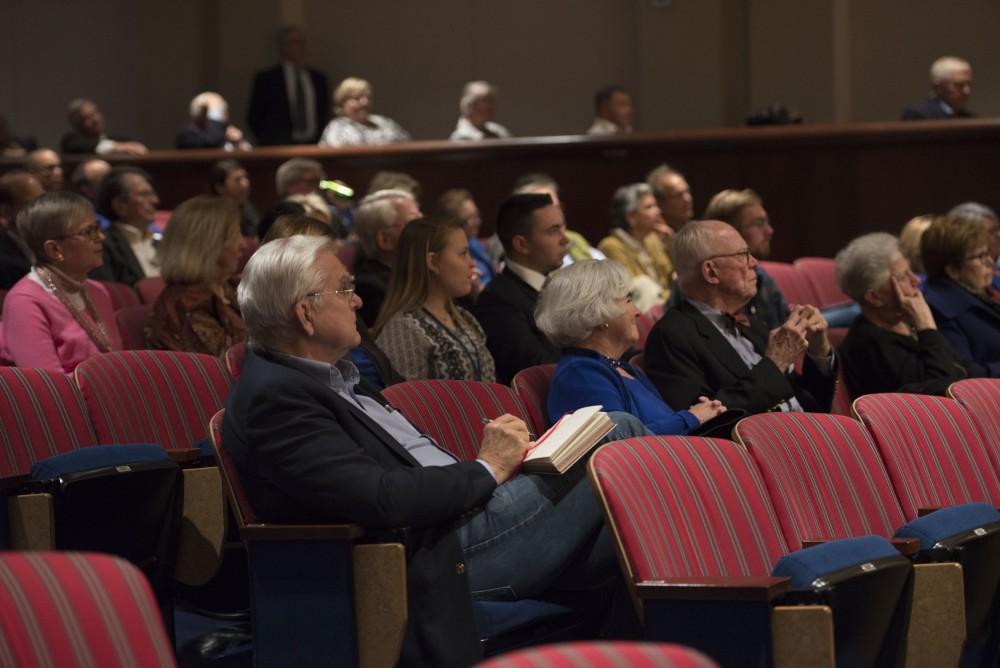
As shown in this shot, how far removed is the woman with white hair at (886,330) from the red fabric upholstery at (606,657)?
306 cm

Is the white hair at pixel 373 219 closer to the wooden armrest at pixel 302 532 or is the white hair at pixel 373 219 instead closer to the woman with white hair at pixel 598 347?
the woman with white hair at pixel 598 347

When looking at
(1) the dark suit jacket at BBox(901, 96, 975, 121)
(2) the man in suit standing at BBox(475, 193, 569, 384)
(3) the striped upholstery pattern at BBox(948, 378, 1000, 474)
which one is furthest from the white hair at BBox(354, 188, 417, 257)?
(1) the dark suit jacket at BBox(901, 96, 975, 121)

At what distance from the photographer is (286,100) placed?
9.74m

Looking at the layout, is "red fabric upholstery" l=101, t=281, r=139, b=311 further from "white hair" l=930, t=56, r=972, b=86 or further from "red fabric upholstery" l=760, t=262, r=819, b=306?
"white hair" l=930, t=56, r=972, b=86

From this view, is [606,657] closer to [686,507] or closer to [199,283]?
[686,507]

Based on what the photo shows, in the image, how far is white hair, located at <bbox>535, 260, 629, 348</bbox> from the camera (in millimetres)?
3404

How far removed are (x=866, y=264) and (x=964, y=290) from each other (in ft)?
1.77

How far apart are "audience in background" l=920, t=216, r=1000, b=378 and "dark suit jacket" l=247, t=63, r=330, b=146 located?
225 inches

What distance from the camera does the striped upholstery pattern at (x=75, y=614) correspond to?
1.54m

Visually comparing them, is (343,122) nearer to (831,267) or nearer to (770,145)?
(770,145)

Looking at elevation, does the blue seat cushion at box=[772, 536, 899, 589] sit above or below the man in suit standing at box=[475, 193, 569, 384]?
below

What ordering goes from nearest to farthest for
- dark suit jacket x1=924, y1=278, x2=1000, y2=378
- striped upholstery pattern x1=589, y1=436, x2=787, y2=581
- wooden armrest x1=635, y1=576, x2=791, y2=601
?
wooden armrest x1=635, y1=576, x2=791, y2=601 < striped upholstery pattern x1=589, y1=436, x2=787, y2=581 < dark suit jacket x1=924, y1=278, x2=1000, y2=378

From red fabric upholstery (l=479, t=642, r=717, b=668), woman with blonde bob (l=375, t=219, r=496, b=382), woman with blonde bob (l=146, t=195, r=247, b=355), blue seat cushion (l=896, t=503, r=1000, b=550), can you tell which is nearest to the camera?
red fabric upholstery (l=479, t=642, r=717, b=668)

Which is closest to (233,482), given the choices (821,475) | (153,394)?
(153,394)
